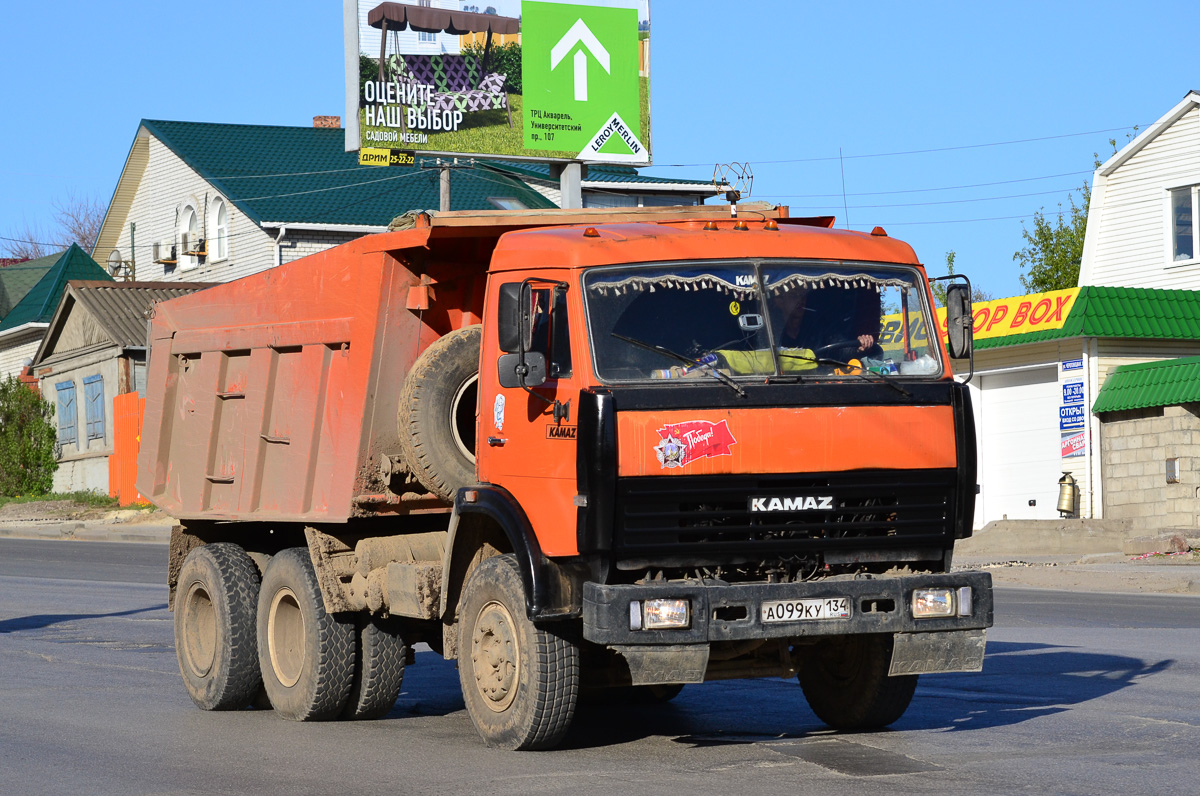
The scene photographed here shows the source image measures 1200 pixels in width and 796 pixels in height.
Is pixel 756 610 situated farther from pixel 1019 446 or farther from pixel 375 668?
pixel 1019 446

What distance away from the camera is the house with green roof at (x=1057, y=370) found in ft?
88.7

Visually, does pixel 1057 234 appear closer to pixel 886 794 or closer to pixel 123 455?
pixel 123 455

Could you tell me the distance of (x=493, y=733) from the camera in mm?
7898

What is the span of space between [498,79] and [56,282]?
1024 inches

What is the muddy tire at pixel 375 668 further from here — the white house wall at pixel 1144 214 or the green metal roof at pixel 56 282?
the green metal roof at pixel 56 282

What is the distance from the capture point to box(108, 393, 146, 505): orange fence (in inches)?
1451

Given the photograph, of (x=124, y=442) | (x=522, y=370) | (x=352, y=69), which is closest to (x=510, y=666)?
(x=522, y=370)

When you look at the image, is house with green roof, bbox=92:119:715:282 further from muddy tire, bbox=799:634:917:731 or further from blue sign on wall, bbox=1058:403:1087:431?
muddy tire, bbox=799:634:917:731

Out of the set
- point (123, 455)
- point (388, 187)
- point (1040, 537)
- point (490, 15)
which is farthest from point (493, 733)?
point (388, 187)

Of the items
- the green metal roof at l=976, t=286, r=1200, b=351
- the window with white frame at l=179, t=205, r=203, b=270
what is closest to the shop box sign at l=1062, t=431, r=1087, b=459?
the green metal roof at l=976, t=286, r=1200, b=351

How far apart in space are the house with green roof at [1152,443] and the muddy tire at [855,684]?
17245mm

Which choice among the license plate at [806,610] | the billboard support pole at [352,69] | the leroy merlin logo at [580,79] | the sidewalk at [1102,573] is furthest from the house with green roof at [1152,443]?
the license plate at [806,610]

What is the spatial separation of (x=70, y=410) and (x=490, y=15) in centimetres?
2127

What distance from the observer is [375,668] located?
31.3 ft
